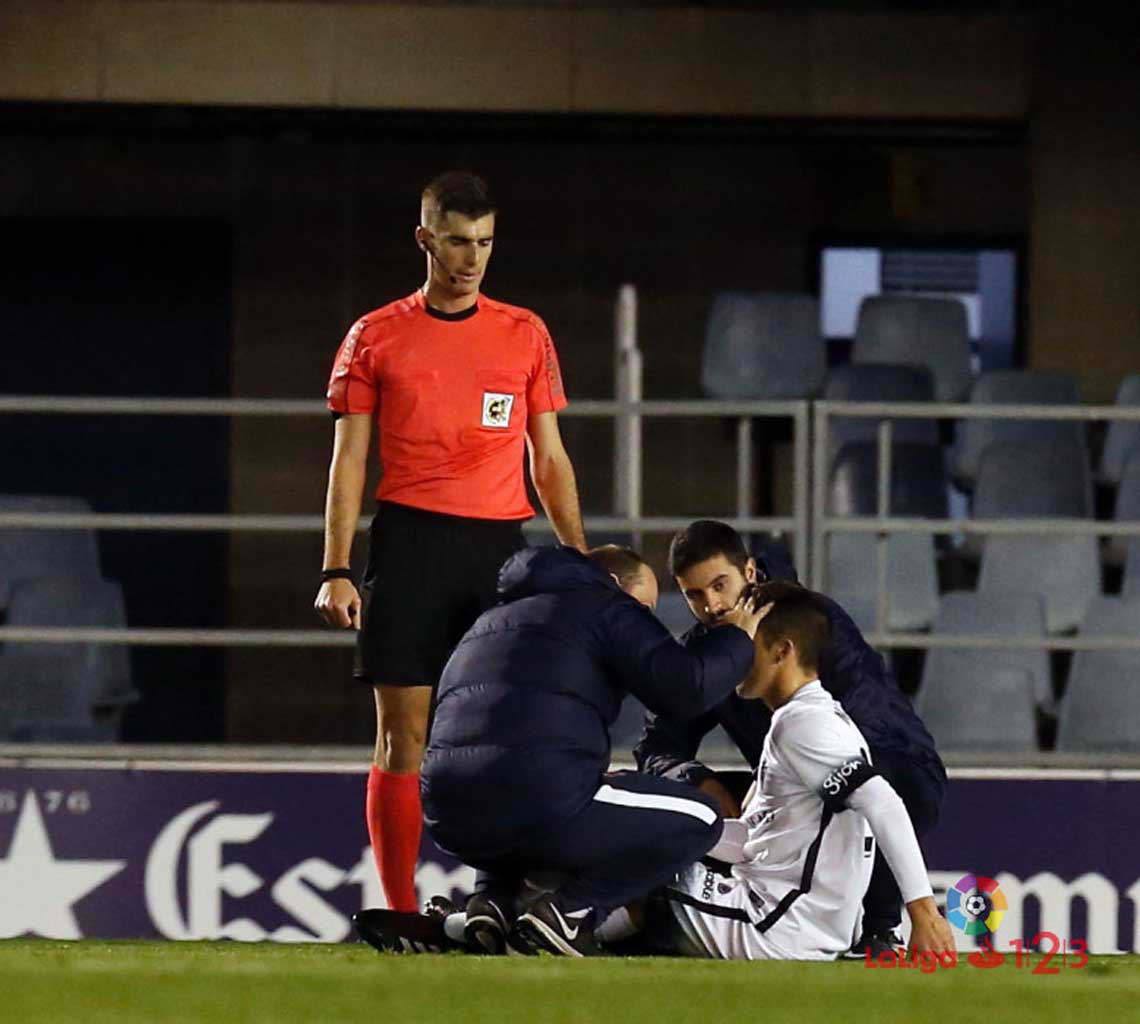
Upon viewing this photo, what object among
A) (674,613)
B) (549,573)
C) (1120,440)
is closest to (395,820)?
(549,573)

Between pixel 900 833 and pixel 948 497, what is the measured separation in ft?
15.9

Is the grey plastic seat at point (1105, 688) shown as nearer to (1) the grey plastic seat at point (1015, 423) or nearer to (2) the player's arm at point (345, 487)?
(1) the grey plastic seat at point (1015, 423)

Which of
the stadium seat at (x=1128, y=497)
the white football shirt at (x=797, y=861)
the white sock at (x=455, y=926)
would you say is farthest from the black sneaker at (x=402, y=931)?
the stadium seat at (x=1128, y=497)

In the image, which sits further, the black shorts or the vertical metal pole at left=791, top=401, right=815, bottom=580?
the vertical metal pole at left=791, top=401, right=815, bottom=580

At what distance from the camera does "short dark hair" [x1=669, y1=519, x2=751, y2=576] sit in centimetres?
549

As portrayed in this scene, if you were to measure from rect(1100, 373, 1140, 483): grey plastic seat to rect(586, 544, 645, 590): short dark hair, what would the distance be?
15.0ft

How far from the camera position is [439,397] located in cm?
578

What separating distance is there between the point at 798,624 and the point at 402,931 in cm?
98

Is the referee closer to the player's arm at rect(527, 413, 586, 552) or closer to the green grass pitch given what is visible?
the player's arm at rect(527, 413, 586, 552)

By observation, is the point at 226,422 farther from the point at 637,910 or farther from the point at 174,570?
the point at 637,910

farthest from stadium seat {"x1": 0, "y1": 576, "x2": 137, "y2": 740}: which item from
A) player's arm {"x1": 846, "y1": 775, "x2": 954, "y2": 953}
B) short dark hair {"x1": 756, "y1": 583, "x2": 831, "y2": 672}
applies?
player's arm {"x1": 846, "y1": 775, "x2": 954, "y2": 953}

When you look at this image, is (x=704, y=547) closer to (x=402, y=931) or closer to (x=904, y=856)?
(x=904, y=856)

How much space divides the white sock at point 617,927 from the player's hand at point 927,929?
0.79 meters

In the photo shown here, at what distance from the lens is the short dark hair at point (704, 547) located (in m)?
5.49
